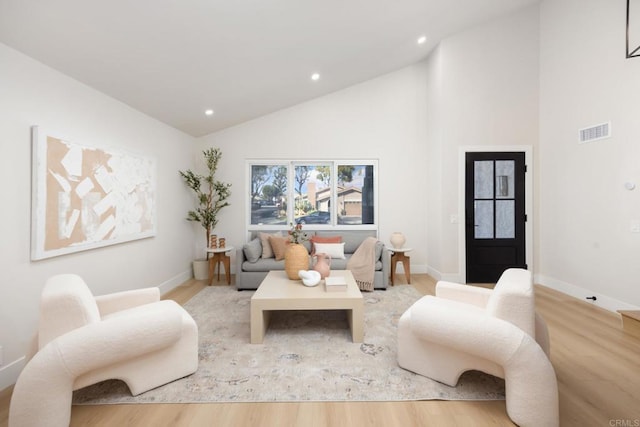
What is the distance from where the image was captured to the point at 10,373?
203 cm

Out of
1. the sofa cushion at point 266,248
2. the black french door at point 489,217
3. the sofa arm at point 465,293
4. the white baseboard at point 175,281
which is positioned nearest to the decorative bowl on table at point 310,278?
the sofa arm at point 465,293

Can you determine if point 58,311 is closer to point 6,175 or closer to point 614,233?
point 6,175

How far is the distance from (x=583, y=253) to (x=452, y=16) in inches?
138

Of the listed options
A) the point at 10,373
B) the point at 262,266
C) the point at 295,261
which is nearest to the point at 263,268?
the point at 262,266

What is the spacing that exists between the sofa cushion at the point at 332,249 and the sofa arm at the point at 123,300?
254cm

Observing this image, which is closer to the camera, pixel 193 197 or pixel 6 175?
Result: pixel 6 175

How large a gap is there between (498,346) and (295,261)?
6.54 ft

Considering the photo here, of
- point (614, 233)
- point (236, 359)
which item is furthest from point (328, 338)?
point (614, 233)

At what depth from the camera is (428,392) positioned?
1911 millimetres

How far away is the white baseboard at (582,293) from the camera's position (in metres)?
3.28

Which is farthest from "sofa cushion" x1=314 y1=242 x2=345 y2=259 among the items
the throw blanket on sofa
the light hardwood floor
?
the light hardwood floor

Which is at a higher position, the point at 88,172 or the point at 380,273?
the point at 88,172

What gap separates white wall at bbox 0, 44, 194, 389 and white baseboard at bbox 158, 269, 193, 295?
153mm

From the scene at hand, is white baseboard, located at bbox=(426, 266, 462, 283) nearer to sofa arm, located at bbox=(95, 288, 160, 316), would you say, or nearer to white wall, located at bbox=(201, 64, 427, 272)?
white wall, located at bbox=(201, 64, 427, 272)
